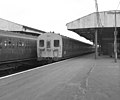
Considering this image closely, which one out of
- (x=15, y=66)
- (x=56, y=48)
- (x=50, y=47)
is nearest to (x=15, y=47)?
(x=15, y=66)

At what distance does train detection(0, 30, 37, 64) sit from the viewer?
1467cm

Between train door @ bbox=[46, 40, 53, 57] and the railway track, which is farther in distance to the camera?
train door @ bbox=[46, 40, 53, 57]

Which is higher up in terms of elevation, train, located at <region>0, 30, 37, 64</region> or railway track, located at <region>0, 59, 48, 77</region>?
train, located at <region>0, 30, 37, 64</region>

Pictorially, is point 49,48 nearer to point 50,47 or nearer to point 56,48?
point 50,47

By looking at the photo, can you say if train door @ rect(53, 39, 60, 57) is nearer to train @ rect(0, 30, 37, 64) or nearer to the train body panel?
the train body panel

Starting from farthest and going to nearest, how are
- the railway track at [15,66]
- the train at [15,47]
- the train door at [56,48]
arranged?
1. the train door at [56,48]
2. the railway track at [15,66]
3. the train at [15,47]

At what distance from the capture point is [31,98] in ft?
19.6

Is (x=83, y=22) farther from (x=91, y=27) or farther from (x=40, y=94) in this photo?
(x=40, y=94)

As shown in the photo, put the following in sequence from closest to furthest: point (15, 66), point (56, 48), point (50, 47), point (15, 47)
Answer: point (15, 66) < point (15, 47) < point (56, 48) < point (50, 47)

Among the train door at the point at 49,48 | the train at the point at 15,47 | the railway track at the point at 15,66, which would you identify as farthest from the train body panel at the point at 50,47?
the railway track at the point at 15,66

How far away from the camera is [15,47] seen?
16688 millimetres

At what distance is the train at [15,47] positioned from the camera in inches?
577

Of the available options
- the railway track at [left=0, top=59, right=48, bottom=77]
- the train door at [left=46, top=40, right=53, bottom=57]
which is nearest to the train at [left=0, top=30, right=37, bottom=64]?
the railway track at [left=0, top=59, right=48, bottom=77]

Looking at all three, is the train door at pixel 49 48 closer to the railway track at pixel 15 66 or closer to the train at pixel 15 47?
the railway track at pixel 15 66
